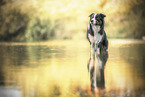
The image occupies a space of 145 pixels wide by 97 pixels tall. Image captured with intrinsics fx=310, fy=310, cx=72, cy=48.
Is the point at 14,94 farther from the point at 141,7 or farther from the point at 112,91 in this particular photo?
the point at 141,7

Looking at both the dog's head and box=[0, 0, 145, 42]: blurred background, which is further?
box=[0, 0, 145, 42]: blurred background

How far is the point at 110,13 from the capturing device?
19.7 m

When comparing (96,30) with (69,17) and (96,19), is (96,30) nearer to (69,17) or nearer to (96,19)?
(96,19)

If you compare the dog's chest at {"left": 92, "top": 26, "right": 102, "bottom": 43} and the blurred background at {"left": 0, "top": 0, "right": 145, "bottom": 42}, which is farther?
the blurred background at {"left": 0, "top": 0, "right": 145, "bottom": 42}

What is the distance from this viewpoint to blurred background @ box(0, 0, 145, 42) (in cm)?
1867

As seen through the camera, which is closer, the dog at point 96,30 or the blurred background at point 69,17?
the dog at point 96,30

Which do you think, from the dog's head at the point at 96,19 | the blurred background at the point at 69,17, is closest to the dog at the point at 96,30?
the dog's head at the point at 96,19

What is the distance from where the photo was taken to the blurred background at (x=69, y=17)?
18.7 m

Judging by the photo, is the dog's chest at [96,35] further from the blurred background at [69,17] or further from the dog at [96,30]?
the blurred background at [69,17]

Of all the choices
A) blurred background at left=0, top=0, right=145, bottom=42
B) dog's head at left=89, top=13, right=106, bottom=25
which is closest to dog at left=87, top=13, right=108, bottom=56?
dog's head at left=89, top=13, right=106, bottom=25

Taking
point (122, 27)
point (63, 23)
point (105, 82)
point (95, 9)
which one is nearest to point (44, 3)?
point (63, 23)

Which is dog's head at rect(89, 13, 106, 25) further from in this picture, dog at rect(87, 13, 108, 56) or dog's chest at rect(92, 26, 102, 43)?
dog's chest at rect(92, 26, 102, 43)

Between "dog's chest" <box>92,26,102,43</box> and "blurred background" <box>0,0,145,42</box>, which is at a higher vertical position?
"blurred background" <box>0,0,145,42</box>

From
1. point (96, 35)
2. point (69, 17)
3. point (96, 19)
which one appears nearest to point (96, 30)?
point (96, 35)
